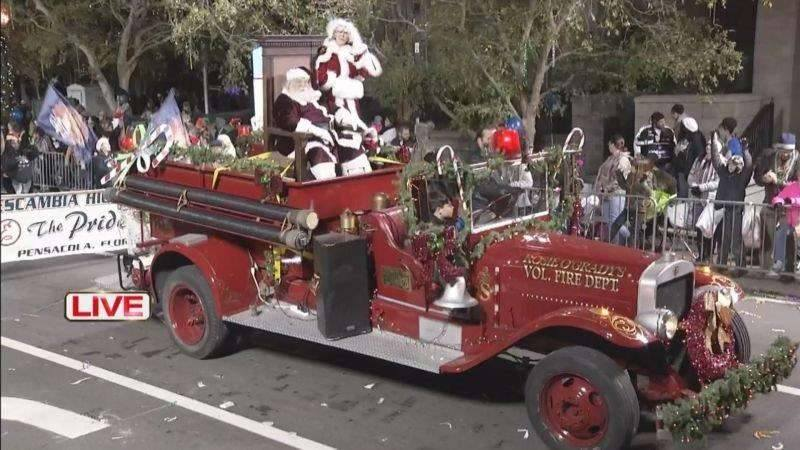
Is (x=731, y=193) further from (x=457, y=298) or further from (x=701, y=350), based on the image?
(x=457, y=298)

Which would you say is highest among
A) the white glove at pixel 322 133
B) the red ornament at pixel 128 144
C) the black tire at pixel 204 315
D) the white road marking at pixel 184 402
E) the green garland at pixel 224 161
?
the white glove at pixel 322 133

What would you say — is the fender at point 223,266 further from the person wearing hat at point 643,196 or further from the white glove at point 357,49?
the person wearing hat at point 643,196

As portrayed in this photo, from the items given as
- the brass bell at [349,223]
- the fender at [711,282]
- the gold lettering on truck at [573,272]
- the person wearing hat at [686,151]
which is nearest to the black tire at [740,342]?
the fender at [711,282]

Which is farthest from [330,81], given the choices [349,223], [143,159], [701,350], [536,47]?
[536,47]

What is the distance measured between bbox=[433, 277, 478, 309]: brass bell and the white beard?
7.37ft

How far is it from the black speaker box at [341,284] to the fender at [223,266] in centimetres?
98

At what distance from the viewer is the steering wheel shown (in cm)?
594

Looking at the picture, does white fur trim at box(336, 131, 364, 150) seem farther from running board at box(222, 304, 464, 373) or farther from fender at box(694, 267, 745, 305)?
fender at box(694, 267, 745, 305)

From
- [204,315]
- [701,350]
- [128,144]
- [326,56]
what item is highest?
[326,56]

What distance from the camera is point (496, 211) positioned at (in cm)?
607

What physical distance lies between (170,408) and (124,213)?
208 centimetres

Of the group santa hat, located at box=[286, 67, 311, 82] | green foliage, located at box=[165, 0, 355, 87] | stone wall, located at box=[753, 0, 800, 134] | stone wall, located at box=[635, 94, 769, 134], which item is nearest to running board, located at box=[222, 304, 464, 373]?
santa hat, located at box=[286, 67, 311, 82]

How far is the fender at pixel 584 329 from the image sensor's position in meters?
4.88

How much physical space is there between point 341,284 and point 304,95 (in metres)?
1.79
